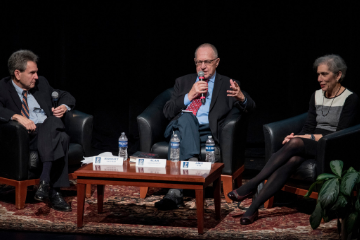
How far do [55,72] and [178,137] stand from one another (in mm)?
2970

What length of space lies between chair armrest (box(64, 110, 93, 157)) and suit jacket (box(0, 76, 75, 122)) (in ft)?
0.38

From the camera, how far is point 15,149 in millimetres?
3412

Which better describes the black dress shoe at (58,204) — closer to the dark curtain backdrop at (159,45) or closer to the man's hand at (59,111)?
the man's hand at (59,111)

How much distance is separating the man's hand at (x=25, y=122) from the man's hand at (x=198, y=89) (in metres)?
1.29

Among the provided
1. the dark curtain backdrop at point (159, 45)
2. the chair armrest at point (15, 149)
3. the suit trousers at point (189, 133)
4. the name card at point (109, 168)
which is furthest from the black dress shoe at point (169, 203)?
the dark curtain backdrop at point (159, 45)

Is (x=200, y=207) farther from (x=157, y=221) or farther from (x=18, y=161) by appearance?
(x=18, y=161)

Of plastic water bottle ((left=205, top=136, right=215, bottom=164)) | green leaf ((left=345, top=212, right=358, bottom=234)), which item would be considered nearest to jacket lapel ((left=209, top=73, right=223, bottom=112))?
plastic water bottle ((left=205, top=136, right=215, bottom=164))

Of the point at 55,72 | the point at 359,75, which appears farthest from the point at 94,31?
→ the point at 359,75

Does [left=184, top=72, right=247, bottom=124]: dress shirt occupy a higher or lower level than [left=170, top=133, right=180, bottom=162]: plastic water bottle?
higher

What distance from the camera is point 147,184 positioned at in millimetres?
2873

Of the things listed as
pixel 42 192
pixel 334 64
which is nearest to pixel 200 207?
pixel 42 192

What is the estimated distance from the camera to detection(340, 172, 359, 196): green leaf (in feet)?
Answer: 7.76

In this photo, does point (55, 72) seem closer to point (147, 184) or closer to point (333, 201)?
point (147, 184)

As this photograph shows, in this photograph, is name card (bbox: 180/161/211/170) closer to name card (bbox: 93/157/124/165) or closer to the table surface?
the table surface
